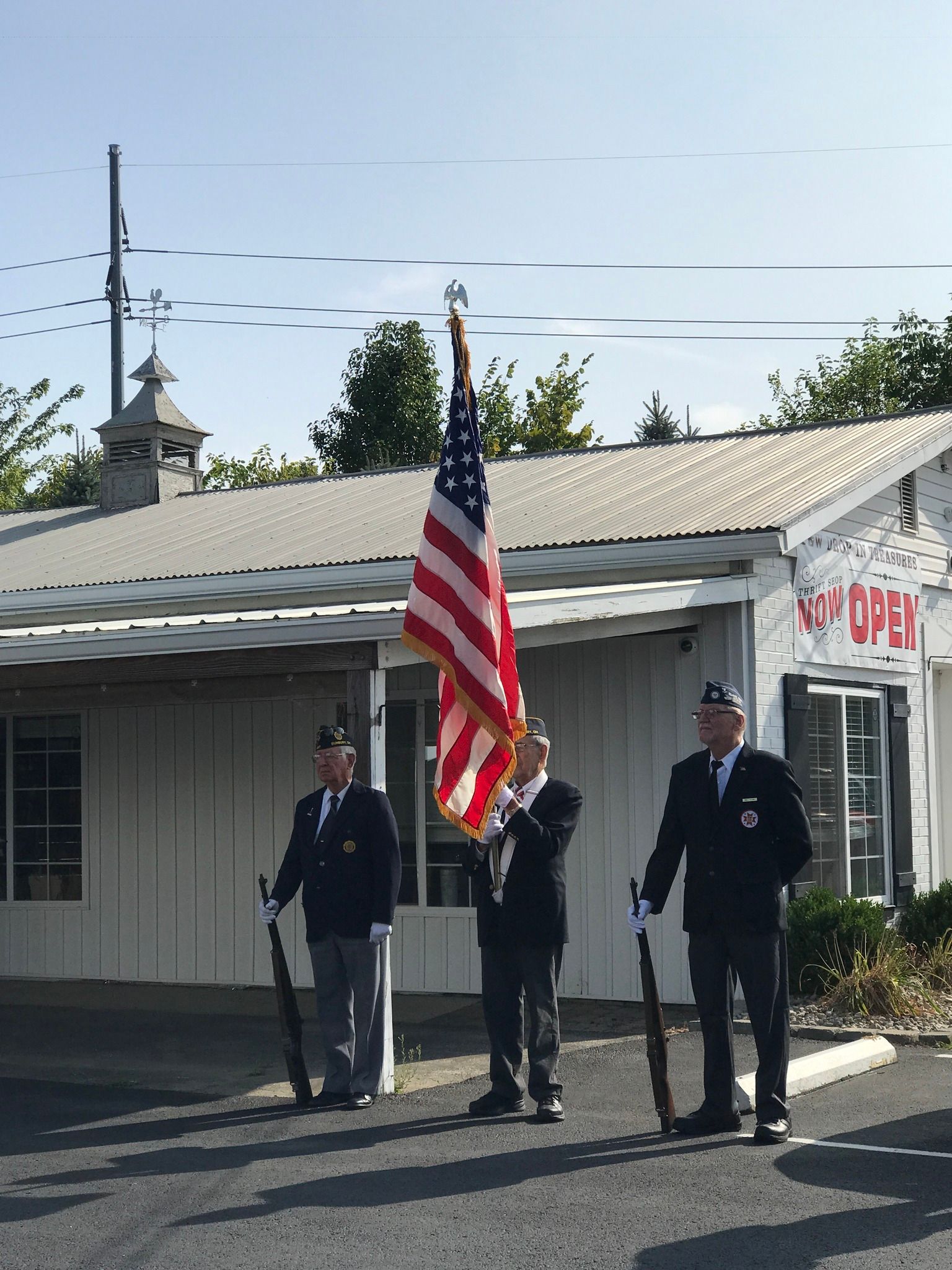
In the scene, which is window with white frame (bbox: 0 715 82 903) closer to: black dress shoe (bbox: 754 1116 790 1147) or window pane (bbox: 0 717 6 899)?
window pane (bbox: 0 717 6 899)

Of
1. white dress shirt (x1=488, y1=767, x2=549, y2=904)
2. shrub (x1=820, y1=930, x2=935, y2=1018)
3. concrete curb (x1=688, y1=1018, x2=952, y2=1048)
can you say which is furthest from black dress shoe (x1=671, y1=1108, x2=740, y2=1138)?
shrub (x1=820, y1=930, x2=935, y2=1018)

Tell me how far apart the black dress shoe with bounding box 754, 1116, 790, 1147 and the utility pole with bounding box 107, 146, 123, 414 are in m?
26.5

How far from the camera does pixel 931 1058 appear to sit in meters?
9.07

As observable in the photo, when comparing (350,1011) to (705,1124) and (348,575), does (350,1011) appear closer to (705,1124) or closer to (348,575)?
(705,1124)

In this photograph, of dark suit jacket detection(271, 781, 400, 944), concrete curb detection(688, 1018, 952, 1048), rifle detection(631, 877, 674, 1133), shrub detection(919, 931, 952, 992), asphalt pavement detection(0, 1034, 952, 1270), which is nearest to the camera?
asphalt pavement detection(0, 1034, 952, 1270)

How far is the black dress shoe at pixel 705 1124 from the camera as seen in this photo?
703 cm

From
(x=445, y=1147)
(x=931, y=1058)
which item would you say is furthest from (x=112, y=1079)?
(x=931, y=1058)

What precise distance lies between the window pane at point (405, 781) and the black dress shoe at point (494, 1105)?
407 centimetres

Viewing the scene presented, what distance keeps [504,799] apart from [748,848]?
1.24 meters

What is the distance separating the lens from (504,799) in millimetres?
7535

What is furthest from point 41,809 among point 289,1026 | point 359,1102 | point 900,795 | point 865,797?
point 900,795

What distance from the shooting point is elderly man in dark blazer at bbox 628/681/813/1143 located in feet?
22.7

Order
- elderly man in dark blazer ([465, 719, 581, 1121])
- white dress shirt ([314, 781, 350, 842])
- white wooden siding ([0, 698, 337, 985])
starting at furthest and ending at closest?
white wooden siding ([0, 698, 337, 985])
white dress shirt ([314, 781, 350, 842])
elderly man in dark blazer ([465, 719, 581, 1121])

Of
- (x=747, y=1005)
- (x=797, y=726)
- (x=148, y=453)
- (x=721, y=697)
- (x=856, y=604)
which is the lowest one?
(x=747, y=1005)
